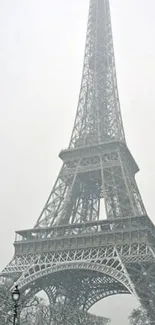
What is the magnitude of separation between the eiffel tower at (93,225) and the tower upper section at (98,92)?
129 millimetres

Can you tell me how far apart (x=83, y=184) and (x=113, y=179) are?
5621 mm

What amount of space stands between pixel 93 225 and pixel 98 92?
2167 centimetres

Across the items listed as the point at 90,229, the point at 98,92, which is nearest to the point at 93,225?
the point at 90,229

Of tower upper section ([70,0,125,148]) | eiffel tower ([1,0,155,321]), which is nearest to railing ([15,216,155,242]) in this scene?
eiffel tower ([1,0,155,321])

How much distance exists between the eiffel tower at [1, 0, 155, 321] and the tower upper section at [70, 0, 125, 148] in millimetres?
129

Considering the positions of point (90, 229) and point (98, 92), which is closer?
point (90, 229)

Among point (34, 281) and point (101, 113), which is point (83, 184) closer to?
point (101, 113)

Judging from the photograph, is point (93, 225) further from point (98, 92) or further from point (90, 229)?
point (98, 92)

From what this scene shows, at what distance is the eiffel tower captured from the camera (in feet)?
148

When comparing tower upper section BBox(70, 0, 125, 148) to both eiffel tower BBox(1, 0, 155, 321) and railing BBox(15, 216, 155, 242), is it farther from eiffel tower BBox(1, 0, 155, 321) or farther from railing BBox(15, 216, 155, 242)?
railing BBox(15, 216, 155, 242)

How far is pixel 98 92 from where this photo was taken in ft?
211

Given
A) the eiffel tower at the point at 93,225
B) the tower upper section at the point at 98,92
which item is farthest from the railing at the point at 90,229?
the tower upper section at the point at 98,92

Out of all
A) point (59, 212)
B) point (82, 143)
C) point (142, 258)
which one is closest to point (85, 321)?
point (142, 258)

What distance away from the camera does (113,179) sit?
53500 millimetres
